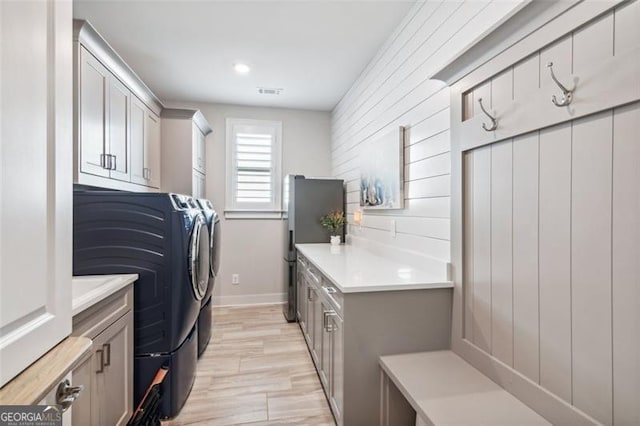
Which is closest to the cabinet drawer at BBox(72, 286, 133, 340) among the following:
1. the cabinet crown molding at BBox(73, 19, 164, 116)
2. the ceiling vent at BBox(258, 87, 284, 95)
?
the cabinet crown molding at BBox(73, 19, 164, 116)

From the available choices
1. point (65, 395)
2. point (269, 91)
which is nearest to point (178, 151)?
point (269, 91)

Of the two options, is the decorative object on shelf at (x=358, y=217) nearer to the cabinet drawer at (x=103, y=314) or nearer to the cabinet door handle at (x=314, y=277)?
the cabinet door handle at (x=314, y=277)

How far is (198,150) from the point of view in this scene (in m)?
3.62

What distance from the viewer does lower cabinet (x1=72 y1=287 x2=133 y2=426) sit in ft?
4.18

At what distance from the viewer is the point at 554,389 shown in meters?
1.09

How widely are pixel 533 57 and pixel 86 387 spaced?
225 centimetres

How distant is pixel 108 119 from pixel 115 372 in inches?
66.8

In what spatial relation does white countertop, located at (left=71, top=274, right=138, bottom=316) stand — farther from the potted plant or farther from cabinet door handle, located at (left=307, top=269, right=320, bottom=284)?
the potted plant

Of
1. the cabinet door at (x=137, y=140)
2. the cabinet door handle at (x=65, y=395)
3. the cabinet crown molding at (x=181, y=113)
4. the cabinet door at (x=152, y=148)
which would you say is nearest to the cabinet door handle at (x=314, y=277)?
the cabinet door handle at (x=65, y=395)

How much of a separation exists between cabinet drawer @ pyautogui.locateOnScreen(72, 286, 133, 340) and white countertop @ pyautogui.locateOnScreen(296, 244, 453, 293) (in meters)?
1.14

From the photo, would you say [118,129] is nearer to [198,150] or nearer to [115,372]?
[198,150]

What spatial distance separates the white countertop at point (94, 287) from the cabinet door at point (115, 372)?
0.62 feet

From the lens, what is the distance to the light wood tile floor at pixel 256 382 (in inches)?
74.8

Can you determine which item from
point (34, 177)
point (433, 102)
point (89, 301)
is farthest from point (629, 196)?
point (89, 301)
